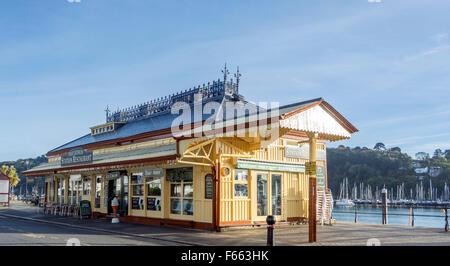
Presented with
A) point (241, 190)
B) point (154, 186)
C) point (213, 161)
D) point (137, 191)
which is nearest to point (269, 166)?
point (241, 190)

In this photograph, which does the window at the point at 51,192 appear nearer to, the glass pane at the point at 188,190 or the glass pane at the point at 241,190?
the glass pane at the point at 188,190

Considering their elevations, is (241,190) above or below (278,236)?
above

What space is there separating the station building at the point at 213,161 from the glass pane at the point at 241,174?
0.14 ft

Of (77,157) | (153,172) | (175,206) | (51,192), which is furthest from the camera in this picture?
(51,192)

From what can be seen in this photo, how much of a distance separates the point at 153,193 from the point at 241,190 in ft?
16.2

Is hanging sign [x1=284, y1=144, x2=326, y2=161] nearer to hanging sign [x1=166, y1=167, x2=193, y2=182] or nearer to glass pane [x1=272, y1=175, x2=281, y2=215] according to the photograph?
glass pane [x1=272, y1=175, x2=281, y2=215]

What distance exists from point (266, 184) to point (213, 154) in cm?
336

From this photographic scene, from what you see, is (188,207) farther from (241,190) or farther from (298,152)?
(298,152)

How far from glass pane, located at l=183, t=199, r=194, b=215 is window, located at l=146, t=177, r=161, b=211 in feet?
6.08

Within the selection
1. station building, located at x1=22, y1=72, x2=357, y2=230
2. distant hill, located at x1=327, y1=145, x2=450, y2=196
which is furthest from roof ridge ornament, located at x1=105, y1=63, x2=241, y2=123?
distant hill, located at x1=327, y1=145, x2=450, y2=196

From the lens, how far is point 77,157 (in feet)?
84.7

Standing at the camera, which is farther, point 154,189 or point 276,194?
point 154,189
